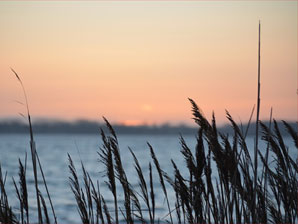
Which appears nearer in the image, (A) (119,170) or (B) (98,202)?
(A) (119,170)

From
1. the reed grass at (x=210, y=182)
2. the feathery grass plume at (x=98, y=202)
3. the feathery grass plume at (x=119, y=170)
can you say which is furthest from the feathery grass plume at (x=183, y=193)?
the feathery grass plume at (x=98, y=202)

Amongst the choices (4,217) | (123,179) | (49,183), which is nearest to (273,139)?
(123,179)

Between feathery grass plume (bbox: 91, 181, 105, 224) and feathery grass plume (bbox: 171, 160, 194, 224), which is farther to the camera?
feathery grass plume (bbox: 91, 181, 105, 224)

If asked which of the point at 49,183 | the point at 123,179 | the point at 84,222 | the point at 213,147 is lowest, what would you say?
the point at 49,183

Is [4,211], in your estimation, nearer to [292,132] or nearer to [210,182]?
[210,182]

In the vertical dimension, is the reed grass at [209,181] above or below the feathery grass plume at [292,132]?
below

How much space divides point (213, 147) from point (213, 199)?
1.71ft

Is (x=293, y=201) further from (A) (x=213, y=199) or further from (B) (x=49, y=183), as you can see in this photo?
(B) (x=49, y=183)

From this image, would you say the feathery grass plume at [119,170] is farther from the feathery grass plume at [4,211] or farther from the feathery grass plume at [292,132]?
the feathery grass plume at [292,132]

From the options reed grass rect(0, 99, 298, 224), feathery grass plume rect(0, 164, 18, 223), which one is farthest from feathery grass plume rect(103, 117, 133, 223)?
feathery grass plume rect(0, 164, 18, 223)

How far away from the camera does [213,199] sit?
135 inches

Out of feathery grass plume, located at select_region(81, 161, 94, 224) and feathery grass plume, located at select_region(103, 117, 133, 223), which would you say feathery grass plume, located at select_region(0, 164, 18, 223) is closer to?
feathery grass plume, located at select_region(81, 161, 94, 224)

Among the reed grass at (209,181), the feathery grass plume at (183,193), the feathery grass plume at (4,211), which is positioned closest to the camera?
the reed grass at (209,181)

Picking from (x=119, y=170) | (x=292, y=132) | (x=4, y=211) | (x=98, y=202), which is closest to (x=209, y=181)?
(x=119, y=170)
